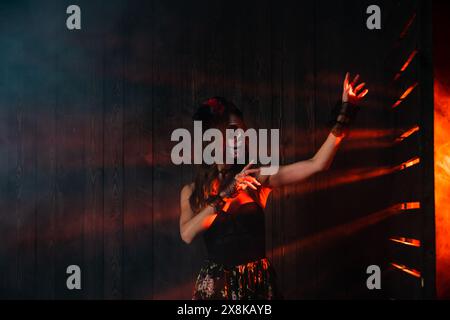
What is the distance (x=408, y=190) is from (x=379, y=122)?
0.56 metres

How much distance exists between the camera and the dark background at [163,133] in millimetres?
3141

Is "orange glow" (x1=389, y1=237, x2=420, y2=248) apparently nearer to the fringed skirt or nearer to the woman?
the woman

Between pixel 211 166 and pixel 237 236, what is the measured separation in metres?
0.48

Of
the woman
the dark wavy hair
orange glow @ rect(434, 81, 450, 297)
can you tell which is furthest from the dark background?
orange glow @ rect(434, 81, 450, 297)

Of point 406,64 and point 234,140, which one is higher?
point 406,64

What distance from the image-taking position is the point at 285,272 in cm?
315

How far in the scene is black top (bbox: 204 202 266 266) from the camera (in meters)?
2.69

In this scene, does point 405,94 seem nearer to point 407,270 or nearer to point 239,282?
point 407,270

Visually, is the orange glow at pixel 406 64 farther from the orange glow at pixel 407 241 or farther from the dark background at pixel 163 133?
the orange glow at pixel 407 241

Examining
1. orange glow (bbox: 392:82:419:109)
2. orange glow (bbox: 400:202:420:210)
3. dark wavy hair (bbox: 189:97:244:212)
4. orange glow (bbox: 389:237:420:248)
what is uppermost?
orange glow (bbox: 392:82:419:109)

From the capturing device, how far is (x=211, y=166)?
9.69 feet

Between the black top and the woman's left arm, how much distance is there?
0.25 metres

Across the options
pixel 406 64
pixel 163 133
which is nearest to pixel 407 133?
pixel 406 64

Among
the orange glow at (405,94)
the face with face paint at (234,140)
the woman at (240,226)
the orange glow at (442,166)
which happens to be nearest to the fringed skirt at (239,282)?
the woman at (240,226)
